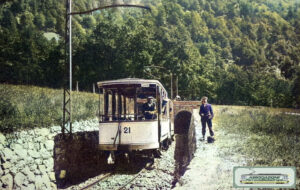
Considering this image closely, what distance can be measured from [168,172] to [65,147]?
428 centimetres

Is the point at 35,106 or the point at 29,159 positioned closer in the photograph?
the point at 29,159

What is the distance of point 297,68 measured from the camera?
Result: 34.6 ft

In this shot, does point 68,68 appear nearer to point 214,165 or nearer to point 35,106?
point 35,106

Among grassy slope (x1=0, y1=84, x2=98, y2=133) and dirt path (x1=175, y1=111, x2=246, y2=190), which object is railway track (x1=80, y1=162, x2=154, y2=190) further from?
grassy slope (x1=0, y1=84, x2=98, y2=133)

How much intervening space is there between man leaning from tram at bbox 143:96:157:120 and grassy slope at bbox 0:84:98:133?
3.14 metres

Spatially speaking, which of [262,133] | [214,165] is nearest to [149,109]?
[214,165]

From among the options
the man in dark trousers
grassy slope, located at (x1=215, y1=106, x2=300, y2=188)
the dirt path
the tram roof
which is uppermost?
the tram roof

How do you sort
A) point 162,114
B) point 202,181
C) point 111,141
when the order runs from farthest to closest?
point 162,114, point 111,141, point 202,181

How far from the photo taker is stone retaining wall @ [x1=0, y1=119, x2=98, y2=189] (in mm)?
8992

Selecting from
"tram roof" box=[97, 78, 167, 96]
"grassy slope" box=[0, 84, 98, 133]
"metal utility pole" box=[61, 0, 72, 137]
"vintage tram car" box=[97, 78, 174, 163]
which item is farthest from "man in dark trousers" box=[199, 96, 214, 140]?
"metal utility pole" box=[61, 0, 72, 137]

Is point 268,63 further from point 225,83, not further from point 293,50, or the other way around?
point 225,83

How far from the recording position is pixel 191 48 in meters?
12.1

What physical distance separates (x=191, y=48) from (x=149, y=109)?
2.97 metres

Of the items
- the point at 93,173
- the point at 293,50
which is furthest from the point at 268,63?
the point at 93,173
